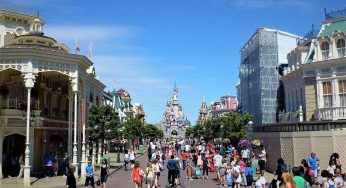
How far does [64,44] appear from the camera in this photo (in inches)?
1478

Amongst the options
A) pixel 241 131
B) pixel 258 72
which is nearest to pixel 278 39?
pixel 258 72

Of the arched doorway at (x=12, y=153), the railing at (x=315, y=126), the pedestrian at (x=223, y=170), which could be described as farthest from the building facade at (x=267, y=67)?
the arched doorway at (x=12, y=153)

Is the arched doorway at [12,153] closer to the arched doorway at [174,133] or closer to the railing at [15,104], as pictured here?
the railing at [15,104]

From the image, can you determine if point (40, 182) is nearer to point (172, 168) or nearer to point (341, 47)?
point (172, 168)

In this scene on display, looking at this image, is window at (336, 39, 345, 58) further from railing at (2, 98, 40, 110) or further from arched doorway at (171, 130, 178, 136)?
arched doorway at (171, 130, 178, 136)

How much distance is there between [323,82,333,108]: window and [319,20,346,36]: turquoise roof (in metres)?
4.47

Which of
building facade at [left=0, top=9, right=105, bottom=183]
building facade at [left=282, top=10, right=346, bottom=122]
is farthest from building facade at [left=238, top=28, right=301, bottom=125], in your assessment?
building facade at [left=0, top=9, right=105, bottom=183]

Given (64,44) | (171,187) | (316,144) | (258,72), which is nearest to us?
(171,187)

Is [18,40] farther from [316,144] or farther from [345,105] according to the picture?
[345,105]

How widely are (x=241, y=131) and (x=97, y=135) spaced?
13.9 m

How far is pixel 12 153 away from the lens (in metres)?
27.7

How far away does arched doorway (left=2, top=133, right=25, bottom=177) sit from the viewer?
26.3 meters

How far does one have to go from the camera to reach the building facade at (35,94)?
926 inches

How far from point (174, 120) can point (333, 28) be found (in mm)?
145789
